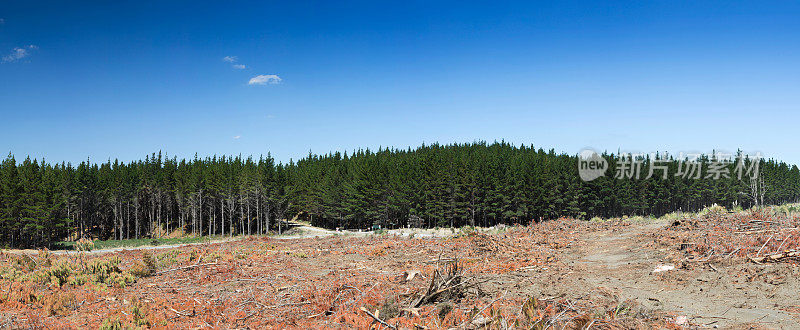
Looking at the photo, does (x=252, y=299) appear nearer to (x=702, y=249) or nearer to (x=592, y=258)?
(x=592, y=258)

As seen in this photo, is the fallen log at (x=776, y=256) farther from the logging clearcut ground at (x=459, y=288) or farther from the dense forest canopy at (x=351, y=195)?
the dense forest canopy at (x=351, y=195)

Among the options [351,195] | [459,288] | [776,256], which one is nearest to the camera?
[459,288]

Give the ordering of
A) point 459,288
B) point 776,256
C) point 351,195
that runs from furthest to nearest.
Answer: point 351,195
point 776,256
point 459,288

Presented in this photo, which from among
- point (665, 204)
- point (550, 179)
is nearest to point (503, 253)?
point (550, 179)

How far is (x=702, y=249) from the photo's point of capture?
1273 cm

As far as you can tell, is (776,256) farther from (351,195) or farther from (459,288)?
(351,195)

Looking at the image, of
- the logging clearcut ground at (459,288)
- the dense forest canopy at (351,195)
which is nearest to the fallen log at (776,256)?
the logging clearcut ground at (459,288)

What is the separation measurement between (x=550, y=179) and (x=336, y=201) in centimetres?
4037

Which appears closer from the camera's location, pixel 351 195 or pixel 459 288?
pixel 459 288

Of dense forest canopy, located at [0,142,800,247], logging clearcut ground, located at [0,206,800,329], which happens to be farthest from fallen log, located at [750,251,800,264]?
dense forest canopy, located at [0,142,800,247]

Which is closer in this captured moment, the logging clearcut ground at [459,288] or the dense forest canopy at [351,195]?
the logging clearcut ground at [459,288]

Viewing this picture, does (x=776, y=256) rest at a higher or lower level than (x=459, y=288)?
higher

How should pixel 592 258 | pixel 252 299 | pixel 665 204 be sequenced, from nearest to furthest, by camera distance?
1. pixel 252 299
2. pixel 592 258
3. pixel 665 204

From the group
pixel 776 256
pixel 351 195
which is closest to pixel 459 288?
pixel 776 256
